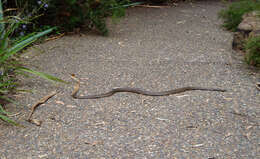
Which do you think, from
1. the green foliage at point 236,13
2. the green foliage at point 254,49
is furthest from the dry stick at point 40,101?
the green foliage at point 236,13

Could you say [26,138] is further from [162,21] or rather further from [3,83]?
[162,21]

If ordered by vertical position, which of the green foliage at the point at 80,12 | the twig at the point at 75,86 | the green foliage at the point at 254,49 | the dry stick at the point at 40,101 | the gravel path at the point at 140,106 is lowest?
the gravel path at the point at 140,106

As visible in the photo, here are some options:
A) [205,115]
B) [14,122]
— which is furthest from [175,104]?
[14,122]

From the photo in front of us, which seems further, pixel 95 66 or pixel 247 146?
pixel 95 66

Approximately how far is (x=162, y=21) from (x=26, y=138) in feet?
15.5

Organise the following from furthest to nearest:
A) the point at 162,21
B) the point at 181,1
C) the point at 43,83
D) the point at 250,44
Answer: the point at 181,1, the point at 162,21, the point at 250,44, the point at 43,83

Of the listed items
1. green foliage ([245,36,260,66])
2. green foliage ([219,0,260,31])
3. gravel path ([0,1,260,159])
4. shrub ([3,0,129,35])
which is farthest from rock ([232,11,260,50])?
shrub ([3,0,129,35])

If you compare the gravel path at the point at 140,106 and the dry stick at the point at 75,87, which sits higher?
the dry stick at the point at 75,87

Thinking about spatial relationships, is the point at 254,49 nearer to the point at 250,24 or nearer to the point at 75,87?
the point at 250,24

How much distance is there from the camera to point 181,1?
9.09 meters

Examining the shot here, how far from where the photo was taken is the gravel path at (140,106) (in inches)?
115

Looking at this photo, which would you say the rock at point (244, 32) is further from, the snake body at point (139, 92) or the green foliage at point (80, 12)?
the green foliage at point (80, 12)

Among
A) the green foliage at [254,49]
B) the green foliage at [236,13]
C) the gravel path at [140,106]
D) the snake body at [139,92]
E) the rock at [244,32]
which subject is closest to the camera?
the gravel path at [140,106]

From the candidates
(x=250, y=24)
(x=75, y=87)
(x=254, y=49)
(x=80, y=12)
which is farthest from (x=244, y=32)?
(x=75, y=87)
